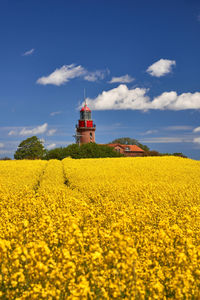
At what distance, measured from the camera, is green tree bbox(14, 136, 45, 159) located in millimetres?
79412

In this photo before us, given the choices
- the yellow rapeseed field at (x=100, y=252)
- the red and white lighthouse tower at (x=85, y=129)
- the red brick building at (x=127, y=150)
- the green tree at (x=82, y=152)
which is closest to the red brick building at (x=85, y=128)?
the red and white lighthouse tower at (x=85, y=129)

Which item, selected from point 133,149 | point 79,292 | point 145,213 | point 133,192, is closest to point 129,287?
point 79,292

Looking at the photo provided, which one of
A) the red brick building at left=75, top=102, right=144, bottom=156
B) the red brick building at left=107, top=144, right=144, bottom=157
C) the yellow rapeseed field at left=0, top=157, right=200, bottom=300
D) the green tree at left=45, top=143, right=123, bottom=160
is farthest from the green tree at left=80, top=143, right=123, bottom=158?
the yellow rapeseed field at left=0, top=157, right=200, bottom=300

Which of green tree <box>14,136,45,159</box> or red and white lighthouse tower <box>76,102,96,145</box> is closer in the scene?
green tree <box>14,136,45,159</box>

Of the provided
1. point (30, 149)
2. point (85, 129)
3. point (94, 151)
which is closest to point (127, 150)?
point (85, 129)

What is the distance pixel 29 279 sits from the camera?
4637 millimetres

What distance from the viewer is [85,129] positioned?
3275 inches

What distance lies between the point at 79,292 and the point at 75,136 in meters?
81.5

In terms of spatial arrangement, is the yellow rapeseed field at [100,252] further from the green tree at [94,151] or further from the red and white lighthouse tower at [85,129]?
the red and white lighthouse tower at [85,129]

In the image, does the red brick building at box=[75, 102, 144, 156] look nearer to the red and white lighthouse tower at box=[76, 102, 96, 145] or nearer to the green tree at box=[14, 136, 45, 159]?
the red and white lighthouse tower at box=[76, 102, 96, 145]

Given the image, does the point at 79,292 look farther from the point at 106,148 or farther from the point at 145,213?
the point at 106,148

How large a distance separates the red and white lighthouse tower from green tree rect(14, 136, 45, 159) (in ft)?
36.7

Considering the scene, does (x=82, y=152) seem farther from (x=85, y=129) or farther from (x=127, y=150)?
(x=127, y=150)

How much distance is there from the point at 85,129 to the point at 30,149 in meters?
16.7
